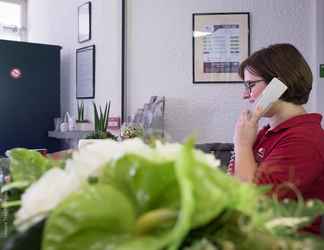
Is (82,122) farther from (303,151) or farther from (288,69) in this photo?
(303,151)

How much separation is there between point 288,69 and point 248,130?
0.79 ft

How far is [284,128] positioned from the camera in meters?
1.29

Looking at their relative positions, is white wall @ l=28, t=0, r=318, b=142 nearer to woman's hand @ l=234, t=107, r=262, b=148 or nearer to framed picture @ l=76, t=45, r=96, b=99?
framed picture @ l=76, t=45, r=96, b=99

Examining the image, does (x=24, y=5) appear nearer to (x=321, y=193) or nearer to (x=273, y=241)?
(x=321, y=193)

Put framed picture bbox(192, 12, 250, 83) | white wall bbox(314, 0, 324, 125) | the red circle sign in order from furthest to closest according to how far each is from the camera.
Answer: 1. the red circle sign
2. framed picture bbox(192, 12, 250, 83)
3. white wall bbox(314, 0, 324, 125)

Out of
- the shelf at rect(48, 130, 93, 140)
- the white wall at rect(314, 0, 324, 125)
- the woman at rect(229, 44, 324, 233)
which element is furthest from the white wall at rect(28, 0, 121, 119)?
the woman at rect(229, 44, 324, 233)

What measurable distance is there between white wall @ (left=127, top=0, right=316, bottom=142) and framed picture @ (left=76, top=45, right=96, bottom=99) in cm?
35

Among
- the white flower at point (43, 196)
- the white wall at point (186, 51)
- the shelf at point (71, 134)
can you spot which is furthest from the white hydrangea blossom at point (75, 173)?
the shelf at point (71, 134)

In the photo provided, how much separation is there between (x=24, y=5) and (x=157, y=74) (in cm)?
186

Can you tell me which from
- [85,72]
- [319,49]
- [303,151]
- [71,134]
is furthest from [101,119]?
[303,151]

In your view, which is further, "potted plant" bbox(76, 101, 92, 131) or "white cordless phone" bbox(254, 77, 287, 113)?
"potted plant" bbox(76, 101, 92, 131)

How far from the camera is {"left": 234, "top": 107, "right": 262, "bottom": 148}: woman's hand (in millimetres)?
1361

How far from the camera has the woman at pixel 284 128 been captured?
117 cm

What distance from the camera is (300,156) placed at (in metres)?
1.16
